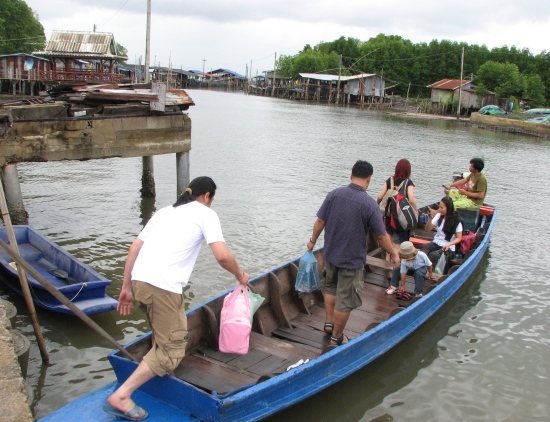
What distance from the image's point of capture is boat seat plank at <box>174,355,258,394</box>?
17.8ft

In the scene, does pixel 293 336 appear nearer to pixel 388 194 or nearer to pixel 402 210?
pixel 402 210

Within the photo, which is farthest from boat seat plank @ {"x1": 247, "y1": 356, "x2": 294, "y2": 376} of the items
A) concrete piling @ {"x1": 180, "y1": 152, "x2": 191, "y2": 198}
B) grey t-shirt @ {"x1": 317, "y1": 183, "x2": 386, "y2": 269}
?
concrete piling @ {"x1": 180, "y1": 152, "x2": 191, "y2": 198}

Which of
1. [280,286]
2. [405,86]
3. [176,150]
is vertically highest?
[405,86]

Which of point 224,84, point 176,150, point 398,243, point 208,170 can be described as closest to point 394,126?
point 208,170

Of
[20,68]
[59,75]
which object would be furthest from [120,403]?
[20,68]

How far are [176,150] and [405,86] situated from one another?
72546mm

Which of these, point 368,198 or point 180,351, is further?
point 368,198

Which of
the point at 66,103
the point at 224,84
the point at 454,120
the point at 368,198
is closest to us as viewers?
the point at 368,198

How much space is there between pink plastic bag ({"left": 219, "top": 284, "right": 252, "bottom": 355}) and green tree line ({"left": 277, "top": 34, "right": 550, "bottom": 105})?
6068 centimetres

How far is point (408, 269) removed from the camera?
26.5ft

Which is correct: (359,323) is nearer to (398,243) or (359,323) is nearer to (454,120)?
(398,243)

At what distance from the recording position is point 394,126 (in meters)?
44.9

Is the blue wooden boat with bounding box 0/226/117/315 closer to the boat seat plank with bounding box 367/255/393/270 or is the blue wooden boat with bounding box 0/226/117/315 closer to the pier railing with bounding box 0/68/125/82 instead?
the boat seat plank with bounding box 367/255/393/270

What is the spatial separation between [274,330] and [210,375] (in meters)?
1.55
